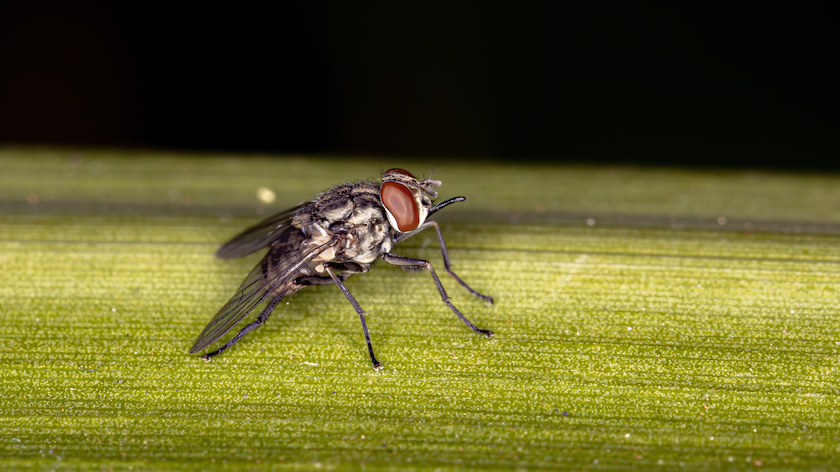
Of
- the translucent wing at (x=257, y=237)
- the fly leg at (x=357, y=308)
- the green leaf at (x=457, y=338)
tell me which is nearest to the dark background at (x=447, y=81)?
the green leaf at (x=457, y=338)

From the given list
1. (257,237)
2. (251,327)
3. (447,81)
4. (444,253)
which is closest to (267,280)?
(251,327)

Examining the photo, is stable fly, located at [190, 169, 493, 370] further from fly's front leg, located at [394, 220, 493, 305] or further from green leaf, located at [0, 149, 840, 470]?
green leaf, located at [0, 149, 840, 470]

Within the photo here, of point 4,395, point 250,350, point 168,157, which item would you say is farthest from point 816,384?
point 168,157

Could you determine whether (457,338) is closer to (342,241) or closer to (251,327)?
(342,241)

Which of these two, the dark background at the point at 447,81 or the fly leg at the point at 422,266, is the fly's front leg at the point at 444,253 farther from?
the dark background at the point at 447,81

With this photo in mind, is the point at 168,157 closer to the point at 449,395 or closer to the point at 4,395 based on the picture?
the point at 4,395

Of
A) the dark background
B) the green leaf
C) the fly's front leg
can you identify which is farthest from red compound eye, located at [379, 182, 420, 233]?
the dark background
